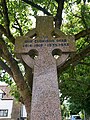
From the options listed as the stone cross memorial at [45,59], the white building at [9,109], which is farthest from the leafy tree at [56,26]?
the white building at [9,109]

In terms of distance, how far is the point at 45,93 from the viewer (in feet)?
14.5

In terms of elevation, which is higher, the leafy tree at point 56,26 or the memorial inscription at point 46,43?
the leafy tree at point 56,26

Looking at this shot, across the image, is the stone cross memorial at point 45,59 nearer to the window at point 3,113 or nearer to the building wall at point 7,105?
the window at point 3,113

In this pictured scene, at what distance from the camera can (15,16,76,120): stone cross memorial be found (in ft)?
14.0

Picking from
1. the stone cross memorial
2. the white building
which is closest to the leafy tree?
the stone cross memorial

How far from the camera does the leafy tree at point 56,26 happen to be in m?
7.06

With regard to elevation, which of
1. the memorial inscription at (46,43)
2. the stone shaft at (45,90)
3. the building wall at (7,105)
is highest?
the building wall at (7,105)

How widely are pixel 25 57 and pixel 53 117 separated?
62.5 inches

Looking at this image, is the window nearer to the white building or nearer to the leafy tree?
the white building

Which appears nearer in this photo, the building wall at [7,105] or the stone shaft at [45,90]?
the stone shaft at [45,90]

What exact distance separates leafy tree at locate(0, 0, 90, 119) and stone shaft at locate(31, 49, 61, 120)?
2.29 metres

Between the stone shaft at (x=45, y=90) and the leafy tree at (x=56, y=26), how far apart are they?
2293 mm

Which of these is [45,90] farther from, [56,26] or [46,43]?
[56,26]

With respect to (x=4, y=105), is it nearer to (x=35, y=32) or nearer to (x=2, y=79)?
(x=2, y=79)
